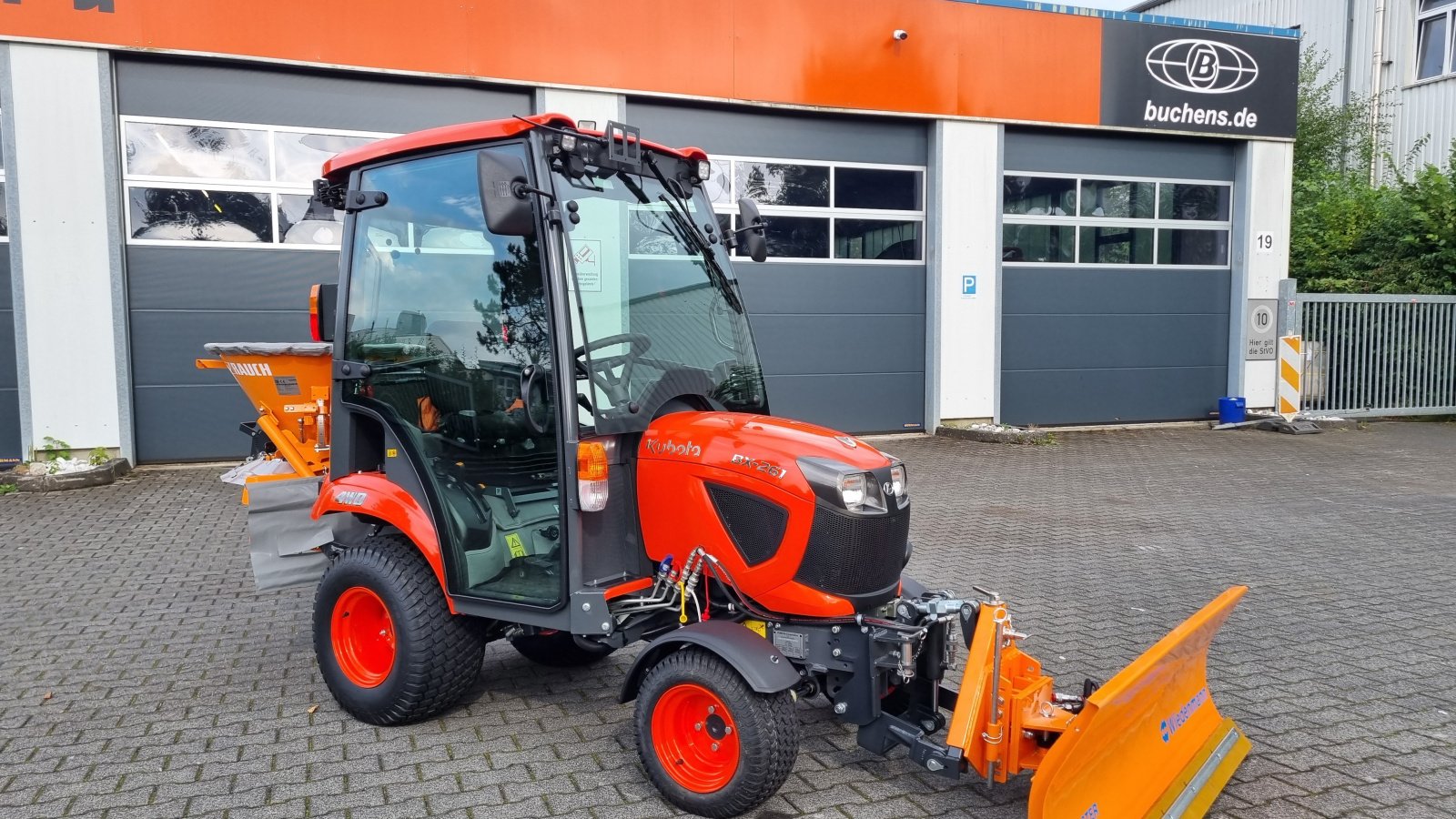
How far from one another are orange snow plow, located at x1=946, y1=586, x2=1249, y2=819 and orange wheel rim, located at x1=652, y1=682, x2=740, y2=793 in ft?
2.38

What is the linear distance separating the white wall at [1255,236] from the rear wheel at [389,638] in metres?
13.6

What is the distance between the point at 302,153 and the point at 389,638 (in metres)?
7.57

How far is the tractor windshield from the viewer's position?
3525mm

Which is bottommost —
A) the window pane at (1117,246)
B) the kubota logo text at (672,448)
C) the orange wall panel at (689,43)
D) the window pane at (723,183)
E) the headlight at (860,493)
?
the headlight at (860,493)

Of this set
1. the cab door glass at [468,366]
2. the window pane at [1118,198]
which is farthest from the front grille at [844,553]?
the window pane at [1118,198]

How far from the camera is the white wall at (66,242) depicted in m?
9.25

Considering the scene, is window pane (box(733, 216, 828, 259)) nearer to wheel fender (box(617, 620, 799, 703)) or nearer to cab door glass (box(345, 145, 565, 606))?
cab door glass (box(345, 145, 565, 606))

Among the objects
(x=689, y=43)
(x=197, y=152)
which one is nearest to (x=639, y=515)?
(x=197, y=152)

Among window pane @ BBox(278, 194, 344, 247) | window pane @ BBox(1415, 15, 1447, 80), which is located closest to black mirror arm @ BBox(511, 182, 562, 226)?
window pane @ BBox(278, 194, 344, 247)

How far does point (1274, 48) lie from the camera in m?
14.5

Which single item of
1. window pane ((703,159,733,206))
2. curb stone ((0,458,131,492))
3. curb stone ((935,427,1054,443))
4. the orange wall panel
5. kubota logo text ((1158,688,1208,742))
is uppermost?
the orange wall panel

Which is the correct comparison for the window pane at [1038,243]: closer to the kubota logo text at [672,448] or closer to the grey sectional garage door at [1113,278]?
the grey sectional garage door at [1113,278]

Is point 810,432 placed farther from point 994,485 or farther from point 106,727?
point 994,485

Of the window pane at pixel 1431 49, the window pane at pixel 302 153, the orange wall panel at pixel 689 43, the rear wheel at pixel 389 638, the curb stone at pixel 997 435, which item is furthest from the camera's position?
the window pane at pixel 1431 49
